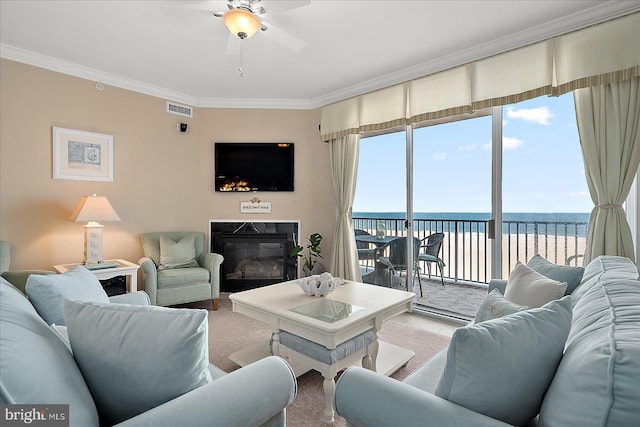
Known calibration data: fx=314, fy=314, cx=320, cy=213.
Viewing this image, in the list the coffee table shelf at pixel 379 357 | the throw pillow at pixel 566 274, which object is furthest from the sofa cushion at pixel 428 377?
the throw pillow at pixel 566 274

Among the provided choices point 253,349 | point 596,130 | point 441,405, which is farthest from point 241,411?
point 596,130

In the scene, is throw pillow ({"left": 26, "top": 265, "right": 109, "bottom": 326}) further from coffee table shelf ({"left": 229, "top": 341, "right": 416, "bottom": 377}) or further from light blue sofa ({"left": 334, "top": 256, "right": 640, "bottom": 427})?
coffee table shelf ({"left": 229, "top": 341, "right": 416, "bottom": 377})

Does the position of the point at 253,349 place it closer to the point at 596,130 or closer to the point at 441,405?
the point at 441,405

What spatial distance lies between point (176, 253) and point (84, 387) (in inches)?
120

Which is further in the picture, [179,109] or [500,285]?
[179,109]

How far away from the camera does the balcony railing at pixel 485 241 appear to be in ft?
10.2

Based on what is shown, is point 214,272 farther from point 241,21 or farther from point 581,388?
point 581,388

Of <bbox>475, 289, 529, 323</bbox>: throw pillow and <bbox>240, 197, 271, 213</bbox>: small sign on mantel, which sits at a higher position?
<bbox>240, 197, 271, 213</bbox>: small sign on mantel

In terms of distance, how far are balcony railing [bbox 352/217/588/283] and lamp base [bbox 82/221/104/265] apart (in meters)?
2.88

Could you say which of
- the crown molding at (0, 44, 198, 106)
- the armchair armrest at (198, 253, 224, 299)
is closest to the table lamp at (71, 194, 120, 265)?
the armchair armrest at (198, 253, 224, 299)

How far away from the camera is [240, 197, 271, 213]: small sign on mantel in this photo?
436 cm

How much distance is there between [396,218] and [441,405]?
325cm

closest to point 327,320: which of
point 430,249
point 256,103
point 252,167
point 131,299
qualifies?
point 131,299

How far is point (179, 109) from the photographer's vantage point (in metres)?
4.14
